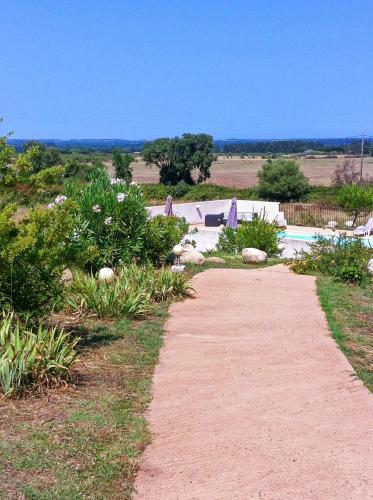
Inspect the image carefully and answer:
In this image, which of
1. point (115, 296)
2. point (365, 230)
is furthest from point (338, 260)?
point (365, 230)

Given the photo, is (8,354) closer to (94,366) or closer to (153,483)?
(94,366)

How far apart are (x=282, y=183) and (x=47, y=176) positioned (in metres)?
37.1

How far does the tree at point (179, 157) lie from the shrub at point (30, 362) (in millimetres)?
55283

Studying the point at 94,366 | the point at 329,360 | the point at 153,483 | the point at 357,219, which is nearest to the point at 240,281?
the point at 329,360

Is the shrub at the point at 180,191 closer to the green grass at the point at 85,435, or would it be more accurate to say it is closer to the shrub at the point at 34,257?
the green grass at the point at 85,435

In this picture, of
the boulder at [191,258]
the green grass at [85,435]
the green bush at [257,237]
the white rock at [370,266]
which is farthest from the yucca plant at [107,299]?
the green bush at [257,237]

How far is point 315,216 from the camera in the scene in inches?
1091

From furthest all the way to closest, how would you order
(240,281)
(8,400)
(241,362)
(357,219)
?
(357,219), (240,281), (241,362), (8,400)

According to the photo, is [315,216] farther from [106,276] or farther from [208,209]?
[106,276]

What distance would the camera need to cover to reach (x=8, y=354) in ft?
17.7

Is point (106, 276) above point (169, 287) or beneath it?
above

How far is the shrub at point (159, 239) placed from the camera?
12.3 metres

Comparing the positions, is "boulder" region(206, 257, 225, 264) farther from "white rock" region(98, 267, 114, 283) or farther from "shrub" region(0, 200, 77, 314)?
"shrub" region(0, 200, 77, 314)

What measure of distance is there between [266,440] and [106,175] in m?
8.07
